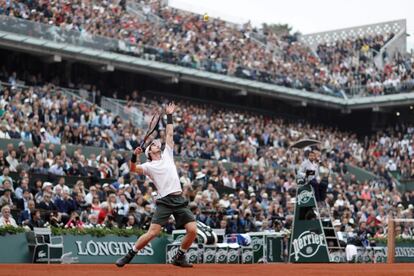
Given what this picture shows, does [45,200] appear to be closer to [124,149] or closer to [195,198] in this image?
[195,198]

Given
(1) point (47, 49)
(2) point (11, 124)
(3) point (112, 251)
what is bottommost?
(3) point (112, 251)

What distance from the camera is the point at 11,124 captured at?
85.8 ft

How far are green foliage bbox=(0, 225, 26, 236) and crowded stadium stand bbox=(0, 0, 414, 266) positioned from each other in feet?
2.00

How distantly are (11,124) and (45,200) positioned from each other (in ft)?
19.1

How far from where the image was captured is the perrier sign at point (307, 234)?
1933cm

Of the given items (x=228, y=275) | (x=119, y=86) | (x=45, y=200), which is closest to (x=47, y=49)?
(x=119, y=86)

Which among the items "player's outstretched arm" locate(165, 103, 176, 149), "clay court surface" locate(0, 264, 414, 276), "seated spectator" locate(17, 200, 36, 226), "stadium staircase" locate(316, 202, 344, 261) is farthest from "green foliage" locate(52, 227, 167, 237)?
"player's outstretched arm" locate(165, 103, 176, 149)

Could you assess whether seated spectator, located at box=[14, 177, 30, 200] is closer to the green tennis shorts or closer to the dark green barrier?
the dark green barrier

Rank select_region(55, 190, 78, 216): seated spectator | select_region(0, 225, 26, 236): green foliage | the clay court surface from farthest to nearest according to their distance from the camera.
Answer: select_region(55, 190, 78, 216): seated spectator, select_region(0, 225, 26, 236): green foliage, the clay court surface

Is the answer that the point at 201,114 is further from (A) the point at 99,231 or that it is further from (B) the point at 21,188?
(A) the point at 99,231

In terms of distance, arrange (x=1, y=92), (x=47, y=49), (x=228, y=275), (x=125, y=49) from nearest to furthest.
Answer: (x=228, y=275), (x=1, y=92), (x=47, y=49), (x=125, y=49)

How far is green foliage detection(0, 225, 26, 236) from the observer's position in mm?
17891

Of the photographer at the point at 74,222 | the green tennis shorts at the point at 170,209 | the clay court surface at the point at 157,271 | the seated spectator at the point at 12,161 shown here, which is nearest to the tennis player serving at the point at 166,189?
the green tennis shorts at the point at 170,209

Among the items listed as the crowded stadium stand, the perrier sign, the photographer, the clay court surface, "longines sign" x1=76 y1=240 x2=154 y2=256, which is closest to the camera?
the clay court surface
